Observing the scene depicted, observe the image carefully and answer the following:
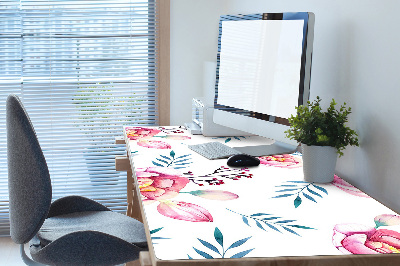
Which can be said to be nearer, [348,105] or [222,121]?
[348,105]

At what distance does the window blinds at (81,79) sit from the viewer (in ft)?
10.7

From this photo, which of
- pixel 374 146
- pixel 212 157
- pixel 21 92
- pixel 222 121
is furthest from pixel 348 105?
pixel 21 92

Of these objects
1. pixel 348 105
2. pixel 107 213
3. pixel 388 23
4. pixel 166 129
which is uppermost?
pixel 388 23

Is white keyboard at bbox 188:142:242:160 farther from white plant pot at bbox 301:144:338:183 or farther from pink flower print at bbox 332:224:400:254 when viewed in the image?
pink flower print at bbox 332:224:400:254

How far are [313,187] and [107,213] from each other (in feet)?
3.02

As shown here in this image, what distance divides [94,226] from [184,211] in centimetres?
79

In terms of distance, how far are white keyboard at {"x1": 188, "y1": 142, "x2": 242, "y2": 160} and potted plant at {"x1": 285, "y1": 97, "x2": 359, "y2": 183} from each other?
419 mm

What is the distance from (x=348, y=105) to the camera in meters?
1.85

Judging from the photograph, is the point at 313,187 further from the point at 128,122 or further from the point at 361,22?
the point at 128,122

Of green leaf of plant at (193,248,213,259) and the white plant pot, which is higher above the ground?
the white plant pot

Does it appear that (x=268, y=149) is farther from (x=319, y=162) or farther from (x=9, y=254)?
(x=9, y=254)

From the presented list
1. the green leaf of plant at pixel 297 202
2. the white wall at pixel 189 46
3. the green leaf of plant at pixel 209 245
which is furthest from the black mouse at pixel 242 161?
the white wall at pixel 189 46

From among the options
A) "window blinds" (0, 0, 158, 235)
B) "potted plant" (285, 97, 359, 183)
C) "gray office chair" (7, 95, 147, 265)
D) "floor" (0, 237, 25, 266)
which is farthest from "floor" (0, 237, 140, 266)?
"potted plant" (285, 97, 359, 183)

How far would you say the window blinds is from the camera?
327 centimetres
